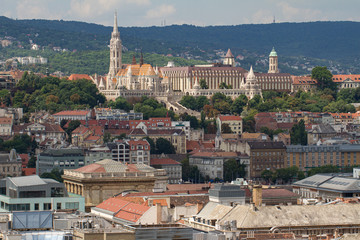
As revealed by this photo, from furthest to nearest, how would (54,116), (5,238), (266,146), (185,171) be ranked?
1. (54,116)
2. (266,146)
3. (185,171)
4. (5,238)

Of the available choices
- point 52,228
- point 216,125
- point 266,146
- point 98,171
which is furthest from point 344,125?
point 52,228

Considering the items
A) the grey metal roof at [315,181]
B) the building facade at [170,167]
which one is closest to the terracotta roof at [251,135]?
the building facade at [170,167]

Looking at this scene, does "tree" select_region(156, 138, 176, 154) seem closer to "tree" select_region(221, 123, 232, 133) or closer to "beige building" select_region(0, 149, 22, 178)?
"tree" select_region(221, 123, 232, 133)

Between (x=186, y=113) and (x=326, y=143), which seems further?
(x=186, y=113)

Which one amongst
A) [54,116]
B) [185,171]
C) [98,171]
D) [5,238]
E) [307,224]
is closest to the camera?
[5,238]

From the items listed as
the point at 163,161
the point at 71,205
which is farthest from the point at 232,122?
the point at 71,205

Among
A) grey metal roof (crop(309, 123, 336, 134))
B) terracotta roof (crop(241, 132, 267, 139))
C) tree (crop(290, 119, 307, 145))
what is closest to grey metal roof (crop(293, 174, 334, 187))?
terracotta roof (crop(241, 132, 267, 139))

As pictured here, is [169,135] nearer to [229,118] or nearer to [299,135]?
[299,135]

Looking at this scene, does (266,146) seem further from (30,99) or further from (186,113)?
(30,99)
